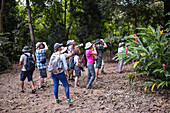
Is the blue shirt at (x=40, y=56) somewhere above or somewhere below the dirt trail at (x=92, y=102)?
above

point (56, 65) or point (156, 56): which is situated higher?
point (156, 56)

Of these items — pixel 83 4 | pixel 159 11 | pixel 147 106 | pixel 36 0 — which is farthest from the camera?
pixel 83 4

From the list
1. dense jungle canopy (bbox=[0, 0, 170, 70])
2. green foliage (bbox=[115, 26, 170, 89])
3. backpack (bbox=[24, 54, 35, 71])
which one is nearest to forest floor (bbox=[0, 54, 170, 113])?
green foliage (bbox=[115, 26, 170, 89])

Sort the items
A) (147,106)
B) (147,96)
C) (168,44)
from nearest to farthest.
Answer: (147,106) < (147,96) < (168,44)

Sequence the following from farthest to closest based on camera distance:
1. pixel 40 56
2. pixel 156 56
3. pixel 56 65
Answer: pixel 40 56
pixel 156 56
pixel 56 65

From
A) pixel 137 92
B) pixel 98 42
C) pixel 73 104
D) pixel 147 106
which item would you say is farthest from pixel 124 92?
pixel 98 42

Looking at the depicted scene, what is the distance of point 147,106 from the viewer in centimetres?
459

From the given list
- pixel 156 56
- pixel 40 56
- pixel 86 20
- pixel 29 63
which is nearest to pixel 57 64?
pixel 29 63

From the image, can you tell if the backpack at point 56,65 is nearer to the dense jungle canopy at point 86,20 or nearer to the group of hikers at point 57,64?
the group of hikers at point 57,64

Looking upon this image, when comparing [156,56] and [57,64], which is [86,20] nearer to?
[156,56]

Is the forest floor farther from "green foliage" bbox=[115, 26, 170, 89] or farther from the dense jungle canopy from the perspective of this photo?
the dense jungle canopy

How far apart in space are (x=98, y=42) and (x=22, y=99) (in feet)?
14.6

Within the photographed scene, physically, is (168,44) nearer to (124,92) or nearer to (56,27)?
(124,92)

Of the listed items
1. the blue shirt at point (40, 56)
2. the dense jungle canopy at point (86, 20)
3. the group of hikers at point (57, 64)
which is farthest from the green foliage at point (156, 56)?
the dense jungle canopy at point (86, 20)
